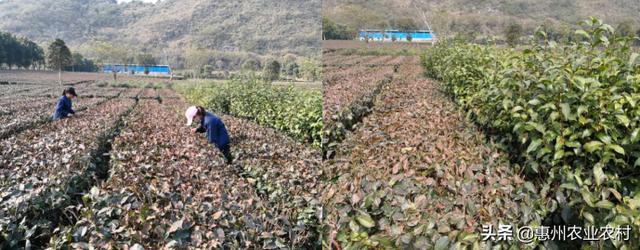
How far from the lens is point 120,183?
8.32 feet

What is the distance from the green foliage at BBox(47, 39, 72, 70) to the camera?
20.5 meters

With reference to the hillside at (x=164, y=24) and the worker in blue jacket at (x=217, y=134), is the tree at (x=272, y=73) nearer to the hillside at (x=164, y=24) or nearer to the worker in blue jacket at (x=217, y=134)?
the hillside at (x=164, y=24)

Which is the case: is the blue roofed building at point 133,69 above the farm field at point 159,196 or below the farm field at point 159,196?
above

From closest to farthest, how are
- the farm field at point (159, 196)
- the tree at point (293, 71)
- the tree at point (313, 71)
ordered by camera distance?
the farm field at point (159, 196) → the tree at point (313, 71) → the tree at point (293, 71)

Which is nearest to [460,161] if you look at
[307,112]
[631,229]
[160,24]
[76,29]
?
[631,229]

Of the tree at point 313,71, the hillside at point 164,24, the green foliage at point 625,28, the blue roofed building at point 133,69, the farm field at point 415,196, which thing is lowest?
the farm field at point 415,196

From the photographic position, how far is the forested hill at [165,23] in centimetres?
3494

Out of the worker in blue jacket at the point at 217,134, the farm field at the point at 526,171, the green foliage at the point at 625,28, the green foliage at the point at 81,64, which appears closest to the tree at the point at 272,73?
the worker in blue jacket at the point at 217,134

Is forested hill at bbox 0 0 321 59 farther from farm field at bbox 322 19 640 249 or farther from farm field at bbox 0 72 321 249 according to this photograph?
farm field at bbox 322 19 640 249

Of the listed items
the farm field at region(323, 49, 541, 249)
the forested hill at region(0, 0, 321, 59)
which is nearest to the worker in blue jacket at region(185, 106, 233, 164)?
the farm field at region(323, 49, 541, 249)

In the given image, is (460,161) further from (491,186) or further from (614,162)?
(614,162)

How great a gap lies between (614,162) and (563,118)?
0.30 m

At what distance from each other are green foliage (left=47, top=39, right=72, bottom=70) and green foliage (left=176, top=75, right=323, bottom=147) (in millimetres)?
8136

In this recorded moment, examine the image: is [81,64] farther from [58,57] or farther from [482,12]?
[482,12]
